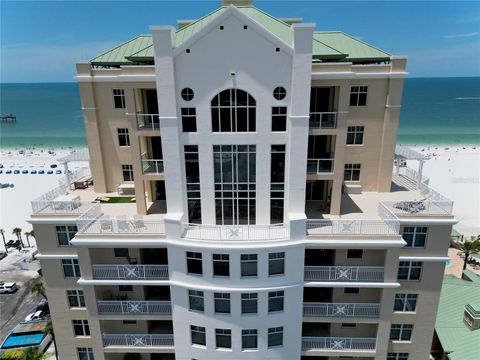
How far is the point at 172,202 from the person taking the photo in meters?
19.9

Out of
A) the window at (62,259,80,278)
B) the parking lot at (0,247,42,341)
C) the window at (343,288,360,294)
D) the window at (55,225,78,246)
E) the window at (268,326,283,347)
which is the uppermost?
the window at (55,225,78,246)

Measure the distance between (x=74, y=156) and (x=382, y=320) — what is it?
25389 mm

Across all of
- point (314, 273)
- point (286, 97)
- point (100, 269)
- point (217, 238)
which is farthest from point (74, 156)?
point (314, 273)

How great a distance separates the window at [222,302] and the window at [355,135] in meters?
14.1

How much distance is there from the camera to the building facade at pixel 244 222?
59.8 feet

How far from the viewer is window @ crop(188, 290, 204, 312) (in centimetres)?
1959

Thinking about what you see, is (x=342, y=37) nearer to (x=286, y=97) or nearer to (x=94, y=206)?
(x=286, y=97)

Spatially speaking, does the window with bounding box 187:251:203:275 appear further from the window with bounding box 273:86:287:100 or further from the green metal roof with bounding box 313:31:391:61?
the green metal roof with bounding box 313:31:391:61

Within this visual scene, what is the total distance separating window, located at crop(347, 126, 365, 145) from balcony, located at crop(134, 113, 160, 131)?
1380cm

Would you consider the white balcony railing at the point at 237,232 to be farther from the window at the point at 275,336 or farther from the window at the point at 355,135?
the window at the point at 355,135

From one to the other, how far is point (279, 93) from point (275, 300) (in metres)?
12.2

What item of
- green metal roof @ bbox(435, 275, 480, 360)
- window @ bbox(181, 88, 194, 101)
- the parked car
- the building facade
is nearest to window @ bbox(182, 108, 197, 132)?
the building facade

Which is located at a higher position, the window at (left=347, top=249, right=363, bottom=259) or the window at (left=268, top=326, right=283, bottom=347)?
the window at (left=347, top=249, right=363, bottom=259)

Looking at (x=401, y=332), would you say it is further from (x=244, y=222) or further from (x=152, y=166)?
(x=152, y=166)
